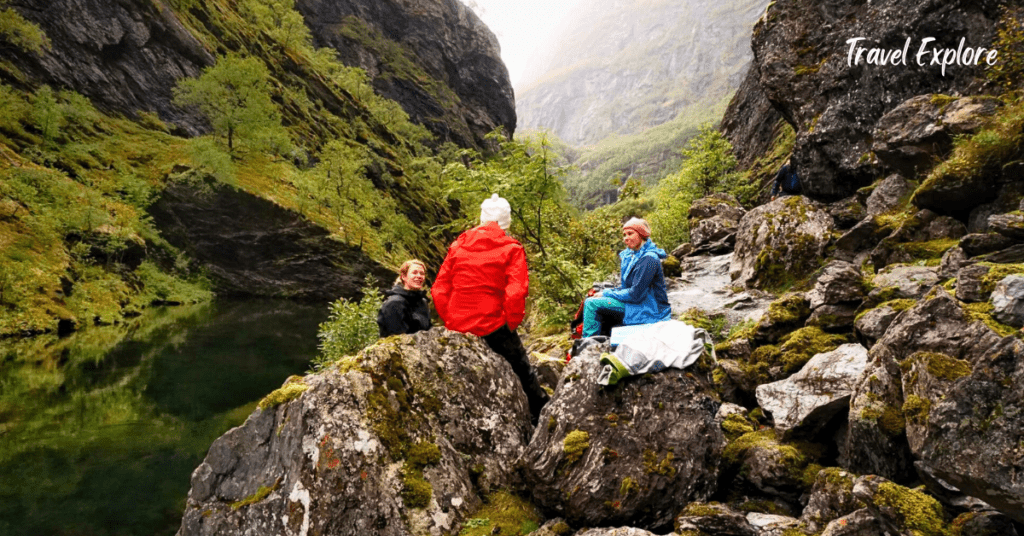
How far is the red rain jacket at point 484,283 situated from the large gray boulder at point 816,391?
3974 mm

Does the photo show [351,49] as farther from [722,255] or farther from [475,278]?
[475,278]

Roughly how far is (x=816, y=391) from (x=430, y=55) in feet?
439

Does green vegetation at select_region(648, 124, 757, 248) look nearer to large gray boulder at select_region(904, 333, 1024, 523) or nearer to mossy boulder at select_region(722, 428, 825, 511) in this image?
mossy boulder at select_region(722, 428, 825, 511)

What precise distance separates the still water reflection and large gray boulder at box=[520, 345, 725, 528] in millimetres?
9597

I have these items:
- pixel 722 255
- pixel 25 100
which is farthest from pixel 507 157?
pixel 25 100

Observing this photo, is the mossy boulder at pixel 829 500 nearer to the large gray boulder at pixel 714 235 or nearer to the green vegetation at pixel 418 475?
the green vegetation at pixel 418 475

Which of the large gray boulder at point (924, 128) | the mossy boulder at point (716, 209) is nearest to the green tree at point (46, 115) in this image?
the mossy boulder at point (716, 209)

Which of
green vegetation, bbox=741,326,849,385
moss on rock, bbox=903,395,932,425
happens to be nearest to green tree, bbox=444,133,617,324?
green vegetation, bbox=741,326,849,385

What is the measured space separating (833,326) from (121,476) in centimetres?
1648

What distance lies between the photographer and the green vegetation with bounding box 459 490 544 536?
5.66 meters

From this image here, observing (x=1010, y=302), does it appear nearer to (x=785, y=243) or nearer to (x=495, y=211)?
(x=495, y=211)

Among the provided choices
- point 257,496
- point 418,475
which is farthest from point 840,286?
point 257,496

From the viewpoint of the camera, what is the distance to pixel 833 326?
28.5 ft

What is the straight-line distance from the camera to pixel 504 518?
5.89m
